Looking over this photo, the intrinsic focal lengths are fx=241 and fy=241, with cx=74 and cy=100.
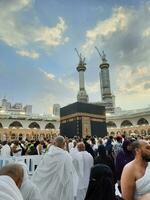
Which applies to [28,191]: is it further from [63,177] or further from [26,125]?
[26,125]

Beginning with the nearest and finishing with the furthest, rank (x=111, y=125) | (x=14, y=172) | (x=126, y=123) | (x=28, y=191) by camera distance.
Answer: (x=14, y=172) → (x=28, y=191) → (x=126, y=123) → (x=111, y=125)

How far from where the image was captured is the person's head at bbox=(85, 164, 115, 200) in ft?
8.00

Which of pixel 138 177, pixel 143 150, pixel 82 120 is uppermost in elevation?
pixel 82 120

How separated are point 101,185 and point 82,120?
26.8 m

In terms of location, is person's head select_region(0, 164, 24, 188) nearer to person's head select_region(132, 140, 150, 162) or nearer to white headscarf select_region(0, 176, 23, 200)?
white headscarf select_region(0, 176, 23, 200)

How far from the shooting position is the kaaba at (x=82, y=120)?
29.2 m

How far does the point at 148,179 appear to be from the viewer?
90.3 inches

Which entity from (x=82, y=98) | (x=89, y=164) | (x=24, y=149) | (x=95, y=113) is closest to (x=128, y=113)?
(x=82, y=98)

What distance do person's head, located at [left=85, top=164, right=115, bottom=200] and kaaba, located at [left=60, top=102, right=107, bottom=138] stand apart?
2614 centimetres

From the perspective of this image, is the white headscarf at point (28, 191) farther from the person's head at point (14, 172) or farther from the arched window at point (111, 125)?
the arched window at point (111, 125)

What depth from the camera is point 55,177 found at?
12.7 ft

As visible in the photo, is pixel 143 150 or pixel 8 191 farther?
pixel 143 150

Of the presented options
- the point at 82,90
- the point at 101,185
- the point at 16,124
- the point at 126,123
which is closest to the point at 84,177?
the point at 101,185

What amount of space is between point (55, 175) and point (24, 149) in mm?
6702
